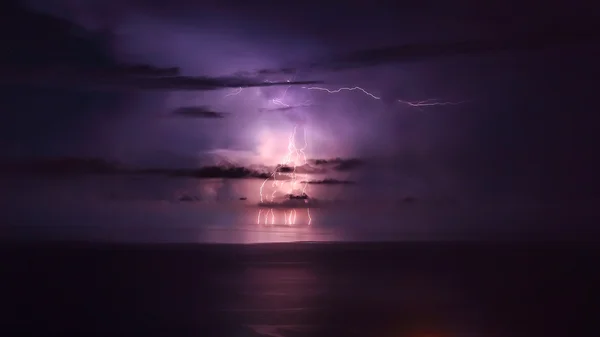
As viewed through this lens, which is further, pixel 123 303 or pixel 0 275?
pixel 0 275

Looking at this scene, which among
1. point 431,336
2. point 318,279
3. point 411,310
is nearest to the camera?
point 431,336

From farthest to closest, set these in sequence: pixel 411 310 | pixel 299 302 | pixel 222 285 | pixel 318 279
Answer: pixel 318 279 < pixel 222 285 < pixel 299 302 < pixel 411 310

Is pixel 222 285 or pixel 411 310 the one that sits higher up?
pixel 222 285

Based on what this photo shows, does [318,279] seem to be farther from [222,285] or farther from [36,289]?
[36,289]

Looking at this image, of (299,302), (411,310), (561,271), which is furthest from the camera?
(561,271)

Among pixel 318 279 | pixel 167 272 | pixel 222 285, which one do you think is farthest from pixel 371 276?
pixel 167 272

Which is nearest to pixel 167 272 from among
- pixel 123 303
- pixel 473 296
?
pixel 123 303

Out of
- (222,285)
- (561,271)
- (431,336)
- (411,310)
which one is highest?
(561,271)

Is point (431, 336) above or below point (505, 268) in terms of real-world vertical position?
below

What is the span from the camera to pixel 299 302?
816 inches

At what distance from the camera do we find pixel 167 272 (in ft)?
106

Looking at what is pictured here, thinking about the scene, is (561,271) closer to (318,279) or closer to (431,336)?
(318,279)

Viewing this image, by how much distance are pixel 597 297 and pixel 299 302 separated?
8350 mm

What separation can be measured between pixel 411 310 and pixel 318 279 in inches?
378
